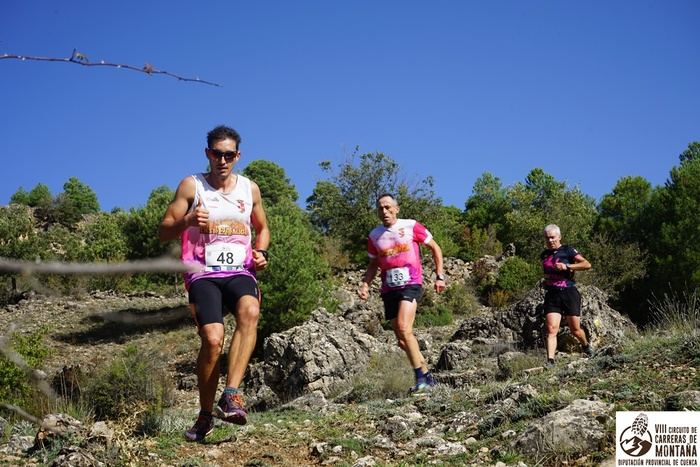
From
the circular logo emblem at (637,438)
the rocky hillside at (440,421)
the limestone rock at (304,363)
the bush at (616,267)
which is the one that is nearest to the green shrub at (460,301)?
the bush at (616,267)

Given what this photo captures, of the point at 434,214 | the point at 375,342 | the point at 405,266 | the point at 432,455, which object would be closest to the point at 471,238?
the point at 434,214

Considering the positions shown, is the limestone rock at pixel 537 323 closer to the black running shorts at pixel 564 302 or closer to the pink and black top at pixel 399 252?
the black running shorts at pixel 564 302

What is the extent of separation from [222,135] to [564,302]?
508 centimetres

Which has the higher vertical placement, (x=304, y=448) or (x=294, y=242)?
(x=294, y=242)

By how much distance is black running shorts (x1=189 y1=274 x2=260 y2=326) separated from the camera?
186 inches

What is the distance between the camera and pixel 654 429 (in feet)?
14.4

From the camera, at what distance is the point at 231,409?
465 cm

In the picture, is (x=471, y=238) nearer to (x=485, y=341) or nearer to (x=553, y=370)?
(x=485, y=341)

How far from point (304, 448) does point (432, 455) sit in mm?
977

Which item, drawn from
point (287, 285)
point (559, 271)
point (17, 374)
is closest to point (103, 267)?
point (559, 271)

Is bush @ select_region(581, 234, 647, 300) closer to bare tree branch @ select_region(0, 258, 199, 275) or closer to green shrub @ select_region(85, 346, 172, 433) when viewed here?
green shrub @ select_region(85, 346, 172, 433)

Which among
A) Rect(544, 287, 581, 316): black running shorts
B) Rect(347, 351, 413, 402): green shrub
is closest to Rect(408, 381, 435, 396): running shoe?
Rect(347, 351, 413, 402): green shrub

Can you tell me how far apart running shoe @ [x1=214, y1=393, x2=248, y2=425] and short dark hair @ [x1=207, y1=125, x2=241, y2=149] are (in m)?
1.76

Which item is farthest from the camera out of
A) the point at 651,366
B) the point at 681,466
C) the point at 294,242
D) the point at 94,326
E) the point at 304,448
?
the point at 94,326
